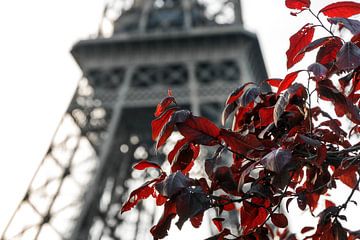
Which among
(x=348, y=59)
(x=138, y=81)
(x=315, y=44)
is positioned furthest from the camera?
(x=138, y=81)

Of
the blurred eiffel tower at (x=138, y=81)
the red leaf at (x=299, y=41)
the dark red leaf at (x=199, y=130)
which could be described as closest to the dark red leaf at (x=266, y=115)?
the red leaf at (x=299, y=41)

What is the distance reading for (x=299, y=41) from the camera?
1356 mm

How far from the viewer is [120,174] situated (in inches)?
531

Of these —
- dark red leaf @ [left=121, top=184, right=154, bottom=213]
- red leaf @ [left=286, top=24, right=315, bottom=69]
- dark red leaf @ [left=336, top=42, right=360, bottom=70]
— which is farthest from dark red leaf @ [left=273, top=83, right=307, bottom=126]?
dark red leaf @ [left=121, top=184, right=154, bottom=213]

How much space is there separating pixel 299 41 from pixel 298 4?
0.11m

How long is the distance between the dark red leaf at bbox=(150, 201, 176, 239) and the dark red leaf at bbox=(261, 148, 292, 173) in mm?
299

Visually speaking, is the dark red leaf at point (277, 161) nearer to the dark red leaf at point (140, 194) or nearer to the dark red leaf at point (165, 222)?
the dark red leaf at point (165, 222)

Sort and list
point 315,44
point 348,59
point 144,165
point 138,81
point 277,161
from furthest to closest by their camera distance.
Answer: point 138,81
point 144,165
point 315,44
point 348,59
point 277,161

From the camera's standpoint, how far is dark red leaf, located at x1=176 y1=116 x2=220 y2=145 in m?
1.13

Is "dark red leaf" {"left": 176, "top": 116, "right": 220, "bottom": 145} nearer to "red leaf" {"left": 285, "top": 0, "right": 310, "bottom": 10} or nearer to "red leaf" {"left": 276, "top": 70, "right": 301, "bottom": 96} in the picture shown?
"red leaf" {"left": 276, "top": 70, "right": 301, "bottom": 96}

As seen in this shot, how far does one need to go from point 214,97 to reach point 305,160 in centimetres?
1073

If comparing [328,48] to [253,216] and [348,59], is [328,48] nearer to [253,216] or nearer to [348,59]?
[348,59]

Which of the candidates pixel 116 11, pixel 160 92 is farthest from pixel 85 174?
pixel 116 11

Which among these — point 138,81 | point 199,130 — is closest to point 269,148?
point 199,130
